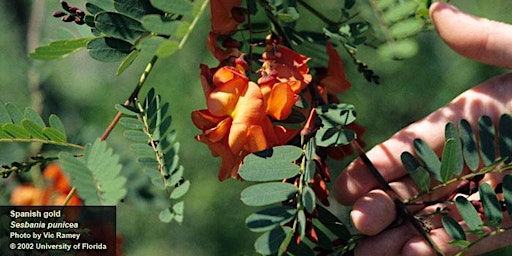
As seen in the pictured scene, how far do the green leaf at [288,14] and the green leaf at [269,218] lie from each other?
0.19 meters

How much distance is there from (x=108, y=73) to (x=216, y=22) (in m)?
0.87

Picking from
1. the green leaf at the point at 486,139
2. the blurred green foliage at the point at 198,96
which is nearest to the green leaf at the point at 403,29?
the green leaf at the point at 486,139

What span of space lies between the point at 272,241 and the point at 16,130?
26 cm

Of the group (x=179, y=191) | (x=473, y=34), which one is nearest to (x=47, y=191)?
(x=179, y=191)

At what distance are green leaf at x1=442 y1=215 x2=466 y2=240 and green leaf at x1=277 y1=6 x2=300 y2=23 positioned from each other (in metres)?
0.23

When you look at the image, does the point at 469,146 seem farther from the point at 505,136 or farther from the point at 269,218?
the point at 269,218

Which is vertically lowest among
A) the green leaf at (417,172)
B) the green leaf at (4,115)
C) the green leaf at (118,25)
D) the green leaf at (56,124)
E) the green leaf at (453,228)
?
the green leaf at (453,228)

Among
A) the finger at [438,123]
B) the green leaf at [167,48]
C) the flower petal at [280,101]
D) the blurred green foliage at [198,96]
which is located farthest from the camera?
the blurred green foliage at [198,96]

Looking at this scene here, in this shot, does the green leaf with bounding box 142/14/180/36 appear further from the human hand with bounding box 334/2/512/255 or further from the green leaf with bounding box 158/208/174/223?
the human hand with bounding box 334/2/512/255

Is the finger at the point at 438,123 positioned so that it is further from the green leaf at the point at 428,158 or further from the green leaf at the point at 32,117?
the green leaf at the point at 32,117

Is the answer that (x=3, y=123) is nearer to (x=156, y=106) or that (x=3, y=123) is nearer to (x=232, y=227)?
(x=156, y=106)

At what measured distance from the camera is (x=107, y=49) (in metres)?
0.71

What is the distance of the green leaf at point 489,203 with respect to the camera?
72cm

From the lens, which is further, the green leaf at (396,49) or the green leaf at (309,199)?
the green leaf at (396,49)
